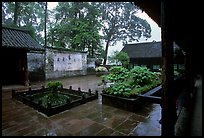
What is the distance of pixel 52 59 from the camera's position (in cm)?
1530

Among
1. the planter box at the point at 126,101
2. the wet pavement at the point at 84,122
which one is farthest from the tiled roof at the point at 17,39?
the planter box at the point at 126,101

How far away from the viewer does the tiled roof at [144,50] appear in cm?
2252

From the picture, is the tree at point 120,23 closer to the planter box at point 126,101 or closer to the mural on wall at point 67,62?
the mural on wall at point 67,62

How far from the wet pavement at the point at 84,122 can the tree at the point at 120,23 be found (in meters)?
20.8

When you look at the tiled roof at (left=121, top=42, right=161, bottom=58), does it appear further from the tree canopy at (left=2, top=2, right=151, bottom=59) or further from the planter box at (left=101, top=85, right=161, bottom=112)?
the planter box at (left=101, top=85, right=161, bottom=112)

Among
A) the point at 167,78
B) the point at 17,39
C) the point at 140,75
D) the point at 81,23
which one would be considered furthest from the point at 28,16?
the point at 167,78

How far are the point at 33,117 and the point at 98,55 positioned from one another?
20.8 meters

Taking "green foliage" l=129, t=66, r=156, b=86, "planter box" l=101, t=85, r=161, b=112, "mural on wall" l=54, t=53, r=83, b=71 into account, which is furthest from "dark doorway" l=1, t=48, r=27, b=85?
"green foliage" l=129, t=66, r=156, b=86

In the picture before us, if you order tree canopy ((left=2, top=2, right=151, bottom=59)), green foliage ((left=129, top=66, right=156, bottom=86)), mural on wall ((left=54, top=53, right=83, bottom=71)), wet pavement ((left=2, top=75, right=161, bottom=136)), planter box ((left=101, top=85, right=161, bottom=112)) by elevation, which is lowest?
wet pavement ((left=2, top=75, right=161, bottom=136))

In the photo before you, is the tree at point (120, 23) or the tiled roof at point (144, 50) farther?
the tree at point (120, 23)

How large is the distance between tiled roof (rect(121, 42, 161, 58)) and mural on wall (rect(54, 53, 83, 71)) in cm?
953

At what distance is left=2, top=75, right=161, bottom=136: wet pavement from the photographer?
12.4 feet

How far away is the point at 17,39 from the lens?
10562 millimetres

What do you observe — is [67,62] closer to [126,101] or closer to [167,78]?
[126,101]
